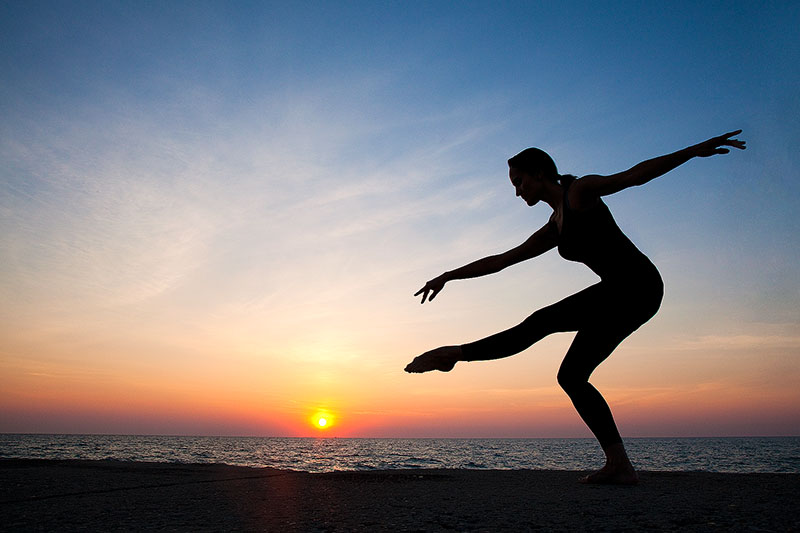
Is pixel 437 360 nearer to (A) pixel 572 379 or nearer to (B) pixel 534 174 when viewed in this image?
(A) pixel 572 379

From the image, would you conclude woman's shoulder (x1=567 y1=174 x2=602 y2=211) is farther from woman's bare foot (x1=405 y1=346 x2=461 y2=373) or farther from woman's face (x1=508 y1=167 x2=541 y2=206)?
woman's bare foot (x1=405 y1=346 x2=461 y2=373)

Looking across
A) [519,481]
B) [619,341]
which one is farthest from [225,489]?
[619,341]

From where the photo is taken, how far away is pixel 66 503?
2625 millimetres

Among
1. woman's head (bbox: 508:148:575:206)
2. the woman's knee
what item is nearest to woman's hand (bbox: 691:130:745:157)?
woman's head (bbox: 508:148:575:206)

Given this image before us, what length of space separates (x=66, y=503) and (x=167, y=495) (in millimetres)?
526

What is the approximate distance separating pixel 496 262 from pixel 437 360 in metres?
1.09

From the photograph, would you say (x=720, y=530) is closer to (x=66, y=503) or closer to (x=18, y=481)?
(x=66, y=503)

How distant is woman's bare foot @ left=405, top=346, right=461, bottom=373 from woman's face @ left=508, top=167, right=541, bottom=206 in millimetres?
1210

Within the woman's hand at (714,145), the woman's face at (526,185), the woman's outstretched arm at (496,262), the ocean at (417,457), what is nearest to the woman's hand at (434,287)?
the woman's outstretched arm at (496,262)

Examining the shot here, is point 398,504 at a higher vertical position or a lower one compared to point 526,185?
lower

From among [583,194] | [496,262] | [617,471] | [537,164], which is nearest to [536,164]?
[537,164]

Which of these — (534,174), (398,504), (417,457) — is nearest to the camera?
(398,504)

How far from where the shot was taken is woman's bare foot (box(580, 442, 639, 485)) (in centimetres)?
328

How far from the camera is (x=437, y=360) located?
126 inches
